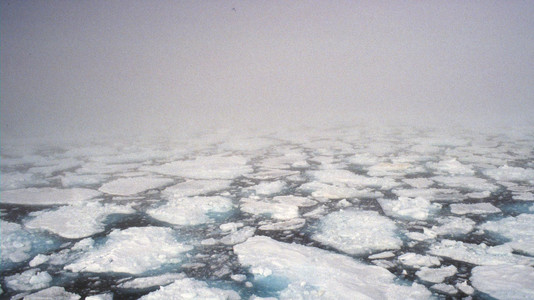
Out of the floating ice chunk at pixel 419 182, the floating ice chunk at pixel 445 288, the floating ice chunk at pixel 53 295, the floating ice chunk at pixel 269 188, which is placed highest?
the floating ice chunk at pixel 53 295

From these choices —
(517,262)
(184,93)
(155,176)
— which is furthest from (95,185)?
(184,93)

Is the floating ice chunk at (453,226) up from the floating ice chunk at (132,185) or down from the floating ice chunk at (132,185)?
up

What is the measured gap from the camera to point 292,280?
1162 mm

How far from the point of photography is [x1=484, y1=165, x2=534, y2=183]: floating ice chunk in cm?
247

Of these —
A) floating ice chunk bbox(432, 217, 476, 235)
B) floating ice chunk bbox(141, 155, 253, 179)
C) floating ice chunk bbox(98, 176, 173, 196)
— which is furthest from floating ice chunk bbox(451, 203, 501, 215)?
floating ice chunk bbox(98, 176, 173, 196)

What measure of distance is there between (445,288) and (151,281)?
928mm

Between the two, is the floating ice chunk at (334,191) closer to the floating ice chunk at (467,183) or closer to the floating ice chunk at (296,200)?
the floating ice chunk at (296,200)

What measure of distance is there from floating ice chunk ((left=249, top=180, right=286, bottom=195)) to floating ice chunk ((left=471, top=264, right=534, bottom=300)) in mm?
1276

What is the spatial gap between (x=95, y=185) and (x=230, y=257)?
168 centimetres

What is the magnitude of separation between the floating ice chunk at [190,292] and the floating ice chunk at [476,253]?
79 centimetres

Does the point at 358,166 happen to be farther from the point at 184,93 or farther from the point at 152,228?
the point at 184,93

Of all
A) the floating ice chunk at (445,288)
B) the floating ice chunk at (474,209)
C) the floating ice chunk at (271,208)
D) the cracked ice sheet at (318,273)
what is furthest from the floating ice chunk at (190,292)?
the floating ice chunk at (474,209)

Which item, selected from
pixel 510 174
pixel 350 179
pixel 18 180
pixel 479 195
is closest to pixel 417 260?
pixel 479 195

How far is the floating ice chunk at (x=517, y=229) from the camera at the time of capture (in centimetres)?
138
